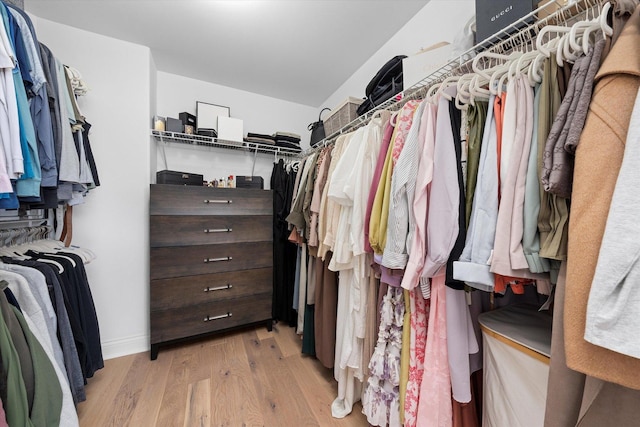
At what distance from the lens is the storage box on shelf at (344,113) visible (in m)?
1.59

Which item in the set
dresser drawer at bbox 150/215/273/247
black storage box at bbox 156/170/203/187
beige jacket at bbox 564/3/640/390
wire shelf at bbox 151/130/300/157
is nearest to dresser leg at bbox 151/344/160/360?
dresser drawer at bbox 150/215/273/247

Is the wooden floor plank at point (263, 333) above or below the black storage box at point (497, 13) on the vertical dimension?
below

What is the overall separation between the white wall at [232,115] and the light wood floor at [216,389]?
5.04 feet

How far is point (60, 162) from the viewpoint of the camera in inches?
41.1

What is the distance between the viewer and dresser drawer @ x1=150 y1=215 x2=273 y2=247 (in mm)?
1644

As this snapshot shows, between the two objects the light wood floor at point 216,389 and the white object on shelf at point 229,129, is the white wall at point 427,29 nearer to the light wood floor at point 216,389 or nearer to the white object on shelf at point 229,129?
the white object on shelf at point 229,129

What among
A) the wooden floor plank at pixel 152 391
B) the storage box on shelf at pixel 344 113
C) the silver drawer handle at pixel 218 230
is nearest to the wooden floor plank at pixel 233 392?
the wooden floor plank at pixel 152 391

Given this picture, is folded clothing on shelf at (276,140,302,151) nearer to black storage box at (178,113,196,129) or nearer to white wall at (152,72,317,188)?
white wall at (152,72,317,188)

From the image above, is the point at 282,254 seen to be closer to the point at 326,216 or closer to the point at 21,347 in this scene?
the point at 326,216

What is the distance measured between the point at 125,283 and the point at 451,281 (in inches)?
87.2

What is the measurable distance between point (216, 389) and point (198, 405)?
124 millimetres

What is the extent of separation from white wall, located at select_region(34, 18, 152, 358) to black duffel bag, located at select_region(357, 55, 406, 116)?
1724 millimetres

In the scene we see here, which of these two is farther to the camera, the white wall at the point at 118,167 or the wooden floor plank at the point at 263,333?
the wooden floor plank at the point at 263,333

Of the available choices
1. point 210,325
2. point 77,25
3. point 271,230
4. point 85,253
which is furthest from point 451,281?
point 77,25
